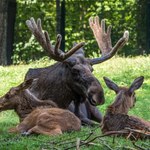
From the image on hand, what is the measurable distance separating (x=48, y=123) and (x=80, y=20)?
95.4 feet

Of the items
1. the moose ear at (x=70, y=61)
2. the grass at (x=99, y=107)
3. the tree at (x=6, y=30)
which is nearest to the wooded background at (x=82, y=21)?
the tree at (x=6, y=30)

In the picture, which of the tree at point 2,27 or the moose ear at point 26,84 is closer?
the moose ear at point 26,84

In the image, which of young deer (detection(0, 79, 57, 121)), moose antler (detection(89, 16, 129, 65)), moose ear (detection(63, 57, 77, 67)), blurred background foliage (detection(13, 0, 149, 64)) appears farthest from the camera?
blurred background foliage (detection(13, 0, 149, 64))

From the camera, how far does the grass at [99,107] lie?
24.2ft

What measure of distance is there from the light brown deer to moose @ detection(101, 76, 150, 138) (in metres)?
0.64

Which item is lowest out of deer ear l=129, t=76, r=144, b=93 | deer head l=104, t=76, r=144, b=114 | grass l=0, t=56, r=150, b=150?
grass l=0, t=56, r=150, b=150

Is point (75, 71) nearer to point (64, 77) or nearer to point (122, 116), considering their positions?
point (64, 77)

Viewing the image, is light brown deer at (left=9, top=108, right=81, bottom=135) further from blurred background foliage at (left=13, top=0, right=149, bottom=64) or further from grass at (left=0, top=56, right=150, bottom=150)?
blurred background foliage at (left=13, top=0, right=149, bottom=64)

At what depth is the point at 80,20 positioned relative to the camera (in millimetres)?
37531

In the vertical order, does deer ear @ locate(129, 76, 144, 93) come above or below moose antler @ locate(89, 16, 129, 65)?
below

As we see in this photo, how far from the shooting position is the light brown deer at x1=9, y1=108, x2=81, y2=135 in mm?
8680

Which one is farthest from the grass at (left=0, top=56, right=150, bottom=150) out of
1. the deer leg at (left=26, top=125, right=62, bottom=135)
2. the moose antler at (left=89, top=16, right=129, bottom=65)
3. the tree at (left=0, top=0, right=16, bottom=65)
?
the tree at (left=0, top=0, right=16, bottom=65)

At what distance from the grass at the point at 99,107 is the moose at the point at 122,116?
0.23m

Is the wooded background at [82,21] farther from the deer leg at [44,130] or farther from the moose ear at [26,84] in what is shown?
the deer leg at [44,130]
